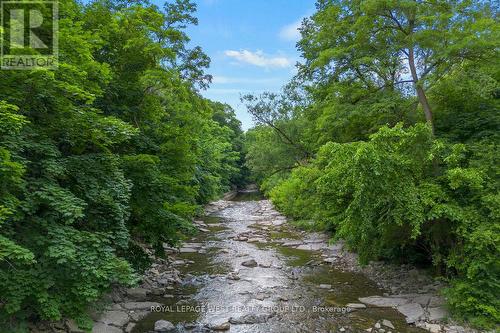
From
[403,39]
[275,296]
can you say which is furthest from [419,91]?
[275,296]

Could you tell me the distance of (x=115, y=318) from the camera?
6523 millimetres

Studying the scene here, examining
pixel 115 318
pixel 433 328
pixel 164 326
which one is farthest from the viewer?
pixel 115 318

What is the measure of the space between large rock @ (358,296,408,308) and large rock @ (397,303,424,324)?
7.1 inches

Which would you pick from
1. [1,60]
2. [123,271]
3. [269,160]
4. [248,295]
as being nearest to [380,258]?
[248,295]

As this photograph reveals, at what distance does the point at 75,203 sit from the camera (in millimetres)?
4402

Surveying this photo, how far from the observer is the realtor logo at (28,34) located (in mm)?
4164

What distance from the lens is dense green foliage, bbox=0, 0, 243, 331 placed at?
4.14 m

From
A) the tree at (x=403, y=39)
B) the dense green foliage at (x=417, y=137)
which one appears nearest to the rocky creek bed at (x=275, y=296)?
the dense green foliage at (x=417, y=137)

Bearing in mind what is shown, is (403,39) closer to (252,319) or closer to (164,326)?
(252,319)

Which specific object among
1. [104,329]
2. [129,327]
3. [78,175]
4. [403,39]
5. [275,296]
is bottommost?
[275,296]

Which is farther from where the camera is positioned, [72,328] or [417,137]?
[417,137]

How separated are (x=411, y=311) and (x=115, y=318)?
5.98 metres

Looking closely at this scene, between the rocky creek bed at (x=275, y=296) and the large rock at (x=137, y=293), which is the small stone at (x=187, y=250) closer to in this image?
the rocky creek bed at (x=275, y=296)

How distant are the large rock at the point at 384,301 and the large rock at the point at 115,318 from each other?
5.18 metres
